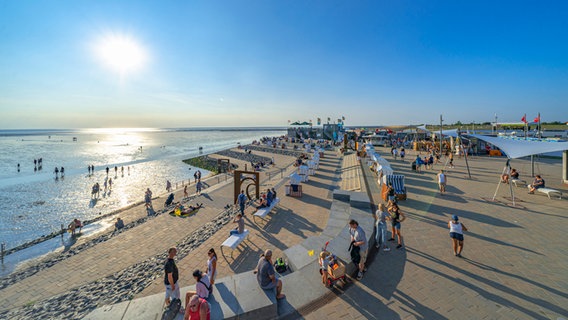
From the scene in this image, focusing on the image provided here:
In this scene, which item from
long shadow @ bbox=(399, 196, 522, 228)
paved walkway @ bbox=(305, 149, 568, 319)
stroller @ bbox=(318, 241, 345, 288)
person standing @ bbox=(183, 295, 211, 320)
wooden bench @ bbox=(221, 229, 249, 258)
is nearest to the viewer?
person standing @ bbox=(183, 295, 211, 320)

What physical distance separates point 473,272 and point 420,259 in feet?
3.41

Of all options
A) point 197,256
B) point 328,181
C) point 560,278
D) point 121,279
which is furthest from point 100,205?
point 560,278

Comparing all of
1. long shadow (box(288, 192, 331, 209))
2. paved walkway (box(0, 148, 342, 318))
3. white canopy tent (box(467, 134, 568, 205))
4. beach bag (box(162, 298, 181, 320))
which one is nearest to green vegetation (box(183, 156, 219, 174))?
paved walkway (box(0, 148, 342, 318))

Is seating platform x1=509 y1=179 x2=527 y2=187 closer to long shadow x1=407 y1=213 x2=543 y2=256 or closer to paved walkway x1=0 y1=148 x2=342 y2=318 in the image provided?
long shadow x1=407 y1=213 x2=543 y2=256

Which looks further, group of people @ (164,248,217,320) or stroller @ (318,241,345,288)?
stroller @ (318,241,345,288)

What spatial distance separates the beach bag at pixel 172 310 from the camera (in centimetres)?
394

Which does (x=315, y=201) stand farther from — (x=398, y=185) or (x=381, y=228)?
(x=381, y=228)

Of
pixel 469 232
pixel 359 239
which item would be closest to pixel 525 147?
pixel 469 232

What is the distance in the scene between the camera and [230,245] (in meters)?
6.77

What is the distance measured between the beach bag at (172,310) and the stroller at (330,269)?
2.91m

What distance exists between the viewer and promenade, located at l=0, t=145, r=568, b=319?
4.21 metres

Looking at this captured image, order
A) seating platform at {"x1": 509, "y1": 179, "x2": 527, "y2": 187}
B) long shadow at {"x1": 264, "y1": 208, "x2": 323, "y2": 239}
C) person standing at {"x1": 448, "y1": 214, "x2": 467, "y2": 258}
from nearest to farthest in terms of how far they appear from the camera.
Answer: person standing at {"x1": 448, "y1": 214, "x2": 467, "y2": 258} < long shadow at {"x1": 264, "y1": 208, "x2": 323, "y2": 239} < seating platform at {"x1": 509, "y1": 179, "x2": 527, "y2": 187}

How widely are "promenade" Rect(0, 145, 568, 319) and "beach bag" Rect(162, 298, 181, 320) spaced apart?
170 cm

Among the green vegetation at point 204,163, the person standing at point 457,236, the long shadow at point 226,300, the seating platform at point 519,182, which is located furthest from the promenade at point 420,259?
the green vegetation at point 204,163
